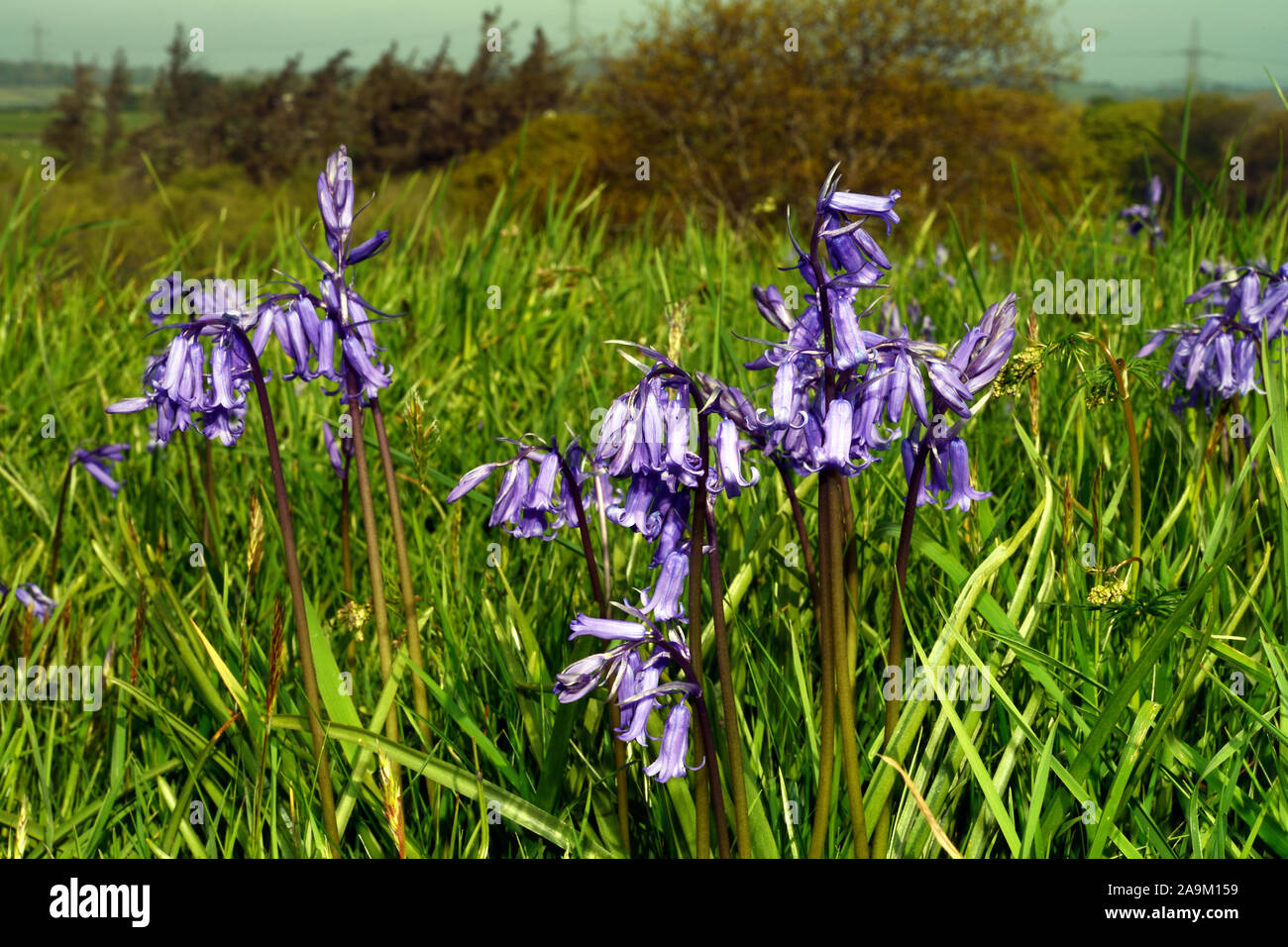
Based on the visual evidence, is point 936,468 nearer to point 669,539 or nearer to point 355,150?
point 669,539

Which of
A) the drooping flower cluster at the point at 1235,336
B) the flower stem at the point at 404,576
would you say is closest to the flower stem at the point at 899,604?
the flower stem at the point at 404,576

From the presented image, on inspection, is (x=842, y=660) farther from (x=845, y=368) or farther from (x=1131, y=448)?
(x=1131, y=448)

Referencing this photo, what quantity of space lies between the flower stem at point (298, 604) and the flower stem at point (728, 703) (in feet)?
2.65

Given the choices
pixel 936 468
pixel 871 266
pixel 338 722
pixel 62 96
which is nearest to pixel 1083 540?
pixel 936 468

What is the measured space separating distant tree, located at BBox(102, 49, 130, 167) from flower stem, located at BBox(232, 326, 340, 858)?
4616cm

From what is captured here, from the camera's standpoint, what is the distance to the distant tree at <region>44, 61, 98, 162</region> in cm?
4156

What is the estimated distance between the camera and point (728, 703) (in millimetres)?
1781

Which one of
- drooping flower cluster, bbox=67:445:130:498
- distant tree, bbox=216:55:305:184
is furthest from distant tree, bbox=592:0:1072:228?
distant tree, bbox=216:55:305:184

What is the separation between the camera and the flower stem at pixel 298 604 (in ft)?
6.63

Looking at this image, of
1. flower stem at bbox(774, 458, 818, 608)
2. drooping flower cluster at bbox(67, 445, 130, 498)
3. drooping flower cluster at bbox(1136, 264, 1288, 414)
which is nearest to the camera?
flower stem at bbox(774, 458, 818, 608)

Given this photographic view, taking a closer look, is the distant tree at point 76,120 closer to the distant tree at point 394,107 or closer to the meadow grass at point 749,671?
the distant tree at point 394,107

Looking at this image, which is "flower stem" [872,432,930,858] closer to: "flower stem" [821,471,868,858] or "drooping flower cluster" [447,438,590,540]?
"flower stem" [821,471,868,858]
